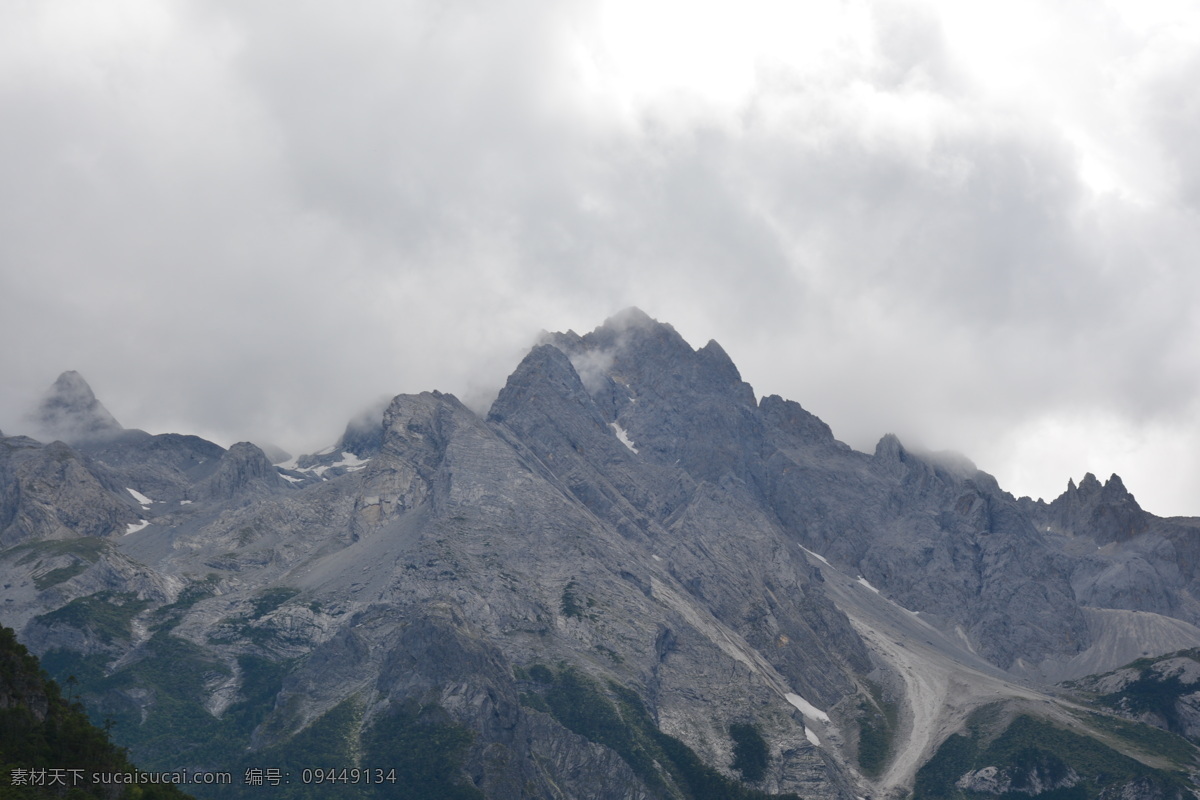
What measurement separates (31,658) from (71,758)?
29.4 m

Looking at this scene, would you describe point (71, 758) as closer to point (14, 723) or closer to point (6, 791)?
point (14, 723)

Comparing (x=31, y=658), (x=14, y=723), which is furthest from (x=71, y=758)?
(x=31, y=658)

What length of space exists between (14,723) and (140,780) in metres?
28.4

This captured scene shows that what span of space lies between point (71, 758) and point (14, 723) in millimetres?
10425

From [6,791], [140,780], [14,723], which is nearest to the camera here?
[6,791]

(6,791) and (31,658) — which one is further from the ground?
(31,658)

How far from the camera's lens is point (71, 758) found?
176 m

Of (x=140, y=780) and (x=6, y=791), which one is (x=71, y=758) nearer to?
(x=140, y=780)

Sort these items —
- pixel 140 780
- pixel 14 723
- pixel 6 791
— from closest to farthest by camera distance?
pixel 6 791 < pixel 14 723 < pixel 140 780

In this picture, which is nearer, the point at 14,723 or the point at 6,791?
the point at 6,791

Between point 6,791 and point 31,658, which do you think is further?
point 31,658

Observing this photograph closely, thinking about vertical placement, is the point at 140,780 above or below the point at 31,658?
below

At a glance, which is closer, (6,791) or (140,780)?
(6,791)

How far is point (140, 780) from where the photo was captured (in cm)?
19375
